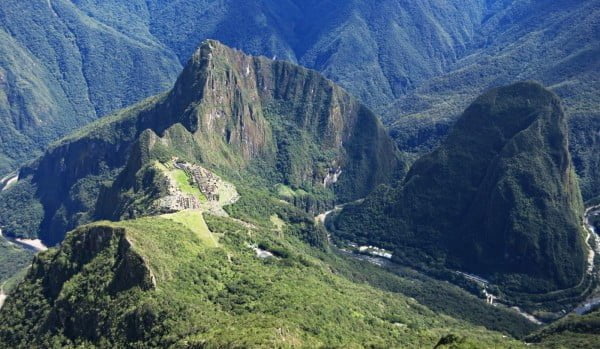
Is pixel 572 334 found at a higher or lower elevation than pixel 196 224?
lower

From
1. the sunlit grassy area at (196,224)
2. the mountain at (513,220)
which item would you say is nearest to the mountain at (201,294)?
the sunlit grassy area at (196,224)

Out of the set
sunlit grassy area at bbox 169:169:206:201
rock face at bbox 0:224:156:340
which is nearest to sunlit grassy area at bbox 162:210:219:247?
Result: sunlit grassy area at bbox 169:169:206:201

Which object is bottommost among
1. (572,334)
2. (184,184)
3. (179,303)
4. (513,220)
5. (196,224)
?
(572,334)

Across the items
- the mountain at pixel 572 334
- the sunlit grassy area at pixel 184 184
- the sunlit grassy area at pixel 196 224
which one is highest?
the sunlit grassy area at pixel 184 184

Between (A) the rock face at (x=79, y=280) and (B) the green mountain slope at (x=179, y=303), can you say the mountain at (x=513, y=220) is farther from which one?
(A) the rock face at (x=79, y=280)

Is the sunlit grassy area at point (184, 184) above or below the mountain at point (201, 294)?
above

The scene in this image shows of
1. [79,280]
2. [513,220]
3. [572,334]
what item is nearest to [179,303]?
[79,280]

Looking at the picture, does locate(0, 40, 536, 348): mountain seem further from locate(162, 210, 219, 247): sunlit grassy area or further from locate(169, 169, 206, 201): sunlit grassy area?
locate(169, 169, 206, 201): sunlit grassy area

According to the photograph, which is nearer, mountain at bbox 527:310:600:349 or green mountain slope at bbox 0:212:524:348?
green mountain slope at bbox 0:212:524:348

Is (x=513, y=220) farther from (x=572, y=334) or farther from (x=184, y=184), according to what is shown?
(x=184, y=184)

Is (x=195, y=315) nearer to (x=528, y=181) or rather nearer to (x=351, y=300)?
(x=351, y=300)

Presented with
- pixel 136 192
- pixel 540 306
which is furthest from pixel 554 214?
pixel 136 192
